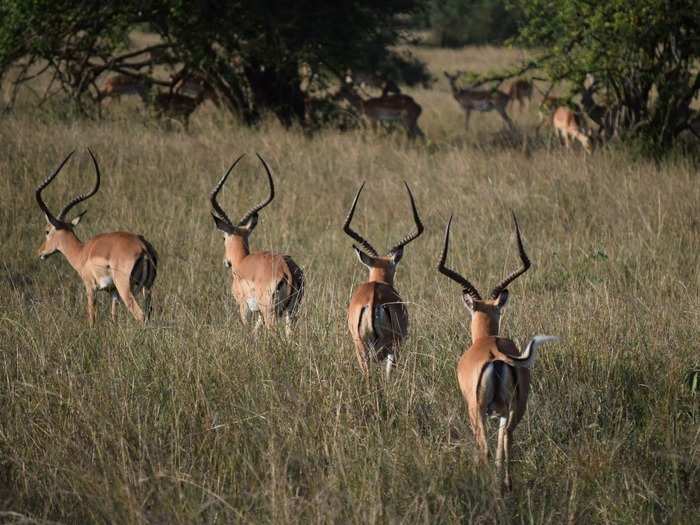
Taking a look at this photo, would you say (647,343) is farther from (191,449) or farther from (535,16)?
(535,16)

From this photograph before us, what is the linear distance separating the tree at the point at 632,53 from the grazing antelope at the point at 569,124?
2.54 m

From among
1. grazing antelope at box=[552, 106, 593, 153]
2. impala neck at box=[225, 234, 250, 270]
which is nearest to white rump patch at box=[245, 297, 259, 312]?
impala neck at box=[225, 234, 250, 270]

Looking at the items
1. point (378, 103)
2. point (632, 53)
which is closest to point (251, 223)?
point (632, 53)

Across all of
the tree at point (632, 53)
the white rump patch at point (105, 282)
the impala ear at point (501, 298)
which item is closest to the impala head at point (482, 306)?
the impala ear at point (501, 298)

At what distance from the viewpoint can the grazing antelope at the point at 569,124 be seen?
14.0 m

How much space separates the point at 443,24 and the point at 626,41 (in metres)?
28.8

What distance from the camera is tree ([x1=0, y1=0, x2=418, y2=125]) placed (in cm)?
1177

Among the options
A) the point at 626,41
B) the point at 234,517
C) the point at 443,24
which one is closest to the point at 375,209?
the point at 626,41

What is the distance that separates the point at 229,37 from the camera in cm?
1202

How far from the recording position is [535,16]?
1123 centimetres

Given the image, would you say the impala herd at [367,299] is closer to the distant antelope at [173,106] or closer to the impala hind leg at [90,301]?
the impala hind leg at [90,301]

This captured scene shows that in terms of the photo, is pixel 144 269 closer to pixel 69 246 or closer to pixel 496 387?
pixel 69 246

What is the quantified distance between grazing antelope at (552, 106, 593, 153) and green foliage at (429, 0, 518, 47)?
21694 mm

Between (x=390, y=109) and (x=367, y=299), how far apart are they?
12.1 metres
